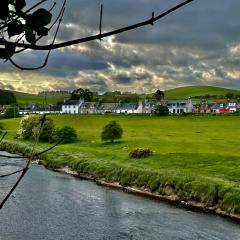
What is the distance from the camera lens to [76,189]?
165ft

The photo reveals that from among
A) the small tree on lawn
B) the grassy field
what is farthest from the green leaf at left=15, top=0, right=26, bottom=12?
the small tree on lawn

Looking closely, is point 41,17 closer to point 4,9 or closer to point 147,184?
point 4,9

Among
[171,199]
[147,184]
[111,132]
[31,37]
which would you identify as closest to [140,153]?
[147,184]

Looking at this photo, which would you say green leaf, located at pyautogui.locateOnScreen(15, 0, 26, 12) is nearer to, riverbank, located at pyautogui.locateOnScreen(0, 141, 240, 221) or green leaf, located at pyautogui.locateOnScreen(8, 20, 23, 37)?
green leaf, located at pyautogui.locateOnScreen(8, 20, 23, 37)

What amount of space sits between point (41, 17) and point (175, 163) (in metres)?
59.0

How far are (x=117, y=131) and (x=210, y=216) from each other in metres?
48.8

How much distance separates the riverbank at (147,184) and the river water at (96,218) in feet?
7.35

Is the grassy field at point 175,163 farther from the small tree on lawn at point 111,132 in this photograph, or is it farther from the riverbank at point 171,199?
the small tree on lawn at point 111,132

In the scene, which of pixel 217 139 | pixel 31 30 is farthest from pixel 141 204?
pixel 217 139

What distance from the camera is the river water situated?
3241 cm

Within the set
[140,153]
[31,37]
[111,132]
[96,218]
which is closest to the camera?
[31,37]

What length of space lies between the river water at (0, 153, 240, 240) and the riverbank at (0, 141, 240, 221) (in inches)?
88.2

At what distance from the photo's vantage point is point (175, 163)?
60969 millimetres

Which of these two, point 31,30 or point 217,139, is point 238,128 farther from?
point 31,30
